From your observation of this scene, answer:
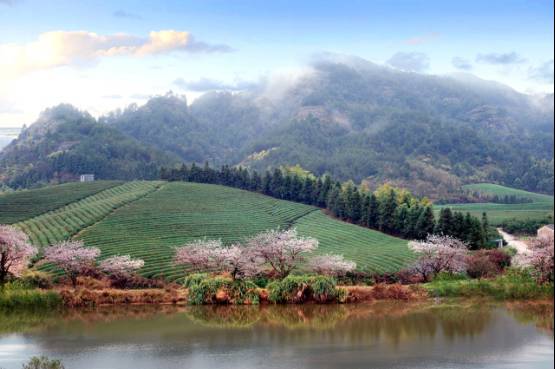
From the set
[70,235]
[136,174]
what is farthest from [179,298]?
[136,174]

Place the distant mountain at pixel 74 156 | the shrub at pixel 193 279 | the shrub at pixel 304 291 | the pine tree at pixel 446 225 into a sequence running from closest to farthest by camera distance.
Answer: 1. the shrub at pixel 304 291
2. the shrub at pixel 193 279
3. the pine tree at pixel 446 225
4. the distant mountain at pixel 74 156

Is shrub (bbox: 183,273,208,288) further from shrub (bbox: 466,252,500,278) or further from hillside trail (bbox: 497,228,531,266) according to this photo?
hillside trail (bbox: 497,228,531,266)

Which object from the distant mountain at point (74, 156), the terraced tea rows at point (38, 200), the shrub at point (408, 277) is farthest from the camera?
the distant mountain at point (74, 156)

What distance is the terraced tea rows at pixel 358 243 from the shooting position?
56.7 m

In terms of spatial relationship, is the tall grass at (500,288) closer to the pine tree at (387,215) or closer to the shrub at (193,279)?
the shrub at (193,279)

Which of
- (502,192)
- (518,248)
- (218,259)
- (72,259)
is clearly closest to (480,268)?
(218,259)

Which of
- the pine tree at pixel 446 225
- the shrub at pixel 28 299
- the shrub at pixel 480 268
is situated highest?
the pine tree at pixel 446 225

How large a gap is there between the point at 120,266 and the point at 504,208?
87738mm

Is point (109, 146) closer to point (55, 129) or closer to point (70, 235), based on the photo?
point (55, 129)

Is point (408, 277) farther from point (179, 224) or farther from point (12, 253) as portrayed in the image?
point (12, 253)

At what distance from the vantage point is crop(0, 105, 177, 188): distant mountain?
146 meters

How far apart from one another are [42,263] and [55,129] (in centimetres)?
14785

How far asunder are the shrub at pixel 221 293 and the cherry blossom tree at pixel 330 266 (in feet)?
21.8

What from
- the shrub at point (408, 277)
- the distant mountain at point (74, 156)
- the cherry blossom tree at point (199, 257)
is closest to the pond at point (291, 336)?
the cherry blossom tree at point (199, 257)
